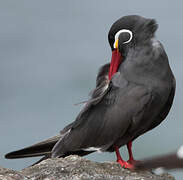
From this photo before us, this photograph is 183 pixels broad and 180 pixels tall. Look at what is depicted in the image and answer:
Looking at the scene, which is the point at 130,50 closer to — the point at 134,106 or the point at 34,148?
the point at 134,106

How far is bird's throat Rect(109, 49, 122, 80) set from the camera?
15.6 feet

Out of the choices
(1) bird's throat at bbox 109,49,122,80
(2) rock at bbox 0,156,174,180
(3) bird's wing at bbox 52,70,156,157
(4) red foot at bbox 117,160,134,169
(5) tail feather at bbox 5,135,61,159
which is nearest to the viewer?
(2) rock at bbox 0,156,174,180

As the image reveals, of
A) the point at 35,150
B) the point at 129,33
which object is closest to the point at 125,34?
the point at 129,33

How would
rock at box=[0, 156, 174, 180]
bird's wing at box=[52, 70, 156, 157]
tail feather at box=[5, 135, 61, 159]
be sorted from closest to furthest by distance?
rock at box=[0, 156, 174, 180], bird's wing at box=[52, 70, 156, 157], tail feather at box=[5, 135, 61, 159]

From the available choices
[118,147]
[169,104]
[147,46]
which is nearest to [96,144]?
[118,147]

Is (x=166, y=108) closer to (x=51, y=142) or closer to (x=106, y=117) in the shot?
(x=106, y=117)

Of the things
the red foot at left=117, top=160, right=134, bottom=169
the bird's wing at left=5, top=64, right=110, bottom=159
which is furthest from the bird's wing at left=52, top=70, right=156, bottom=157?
the red foot at left=117, top=160, right=134, bottom=169

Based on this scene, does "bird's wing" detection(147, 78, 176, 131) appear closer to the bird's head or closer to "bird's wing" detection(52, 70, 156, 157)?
"bird's wing" detection(52, 70, 156, 157)

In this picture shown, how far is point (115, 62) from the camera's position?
479 centimetres

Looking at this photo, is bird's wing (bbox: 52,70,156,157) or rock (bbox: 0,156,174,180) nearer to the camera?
rock (bbox: 0,156,174,180)

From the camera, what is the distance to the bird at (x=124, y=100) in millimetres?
4516

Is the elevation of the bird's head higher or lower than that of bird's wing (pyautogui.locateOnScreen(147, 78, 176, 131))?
higher

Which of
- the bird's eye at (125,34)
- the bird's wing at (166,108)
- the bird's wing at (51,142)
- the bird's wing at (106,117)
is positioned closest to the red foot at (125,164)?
the bird's wing at (106,117)

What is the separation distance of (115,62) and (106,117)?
722mm
